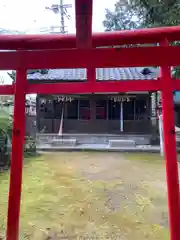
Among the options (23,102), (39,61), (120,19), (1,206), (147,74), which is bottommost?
(1,206)

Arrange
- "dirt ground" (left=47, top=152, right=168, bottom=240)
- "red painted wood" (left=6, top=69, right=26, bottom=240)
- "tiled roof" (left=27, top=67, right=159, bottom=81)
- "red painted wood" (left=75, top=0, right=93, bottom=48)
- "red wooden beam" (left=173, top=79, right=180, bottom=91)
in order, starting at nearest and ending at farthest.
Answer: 1. "red painted wood" (left=75, top=0, right=93, bottom=48)
2. "red painted wood" (left=6, top=69, right=26, bottom=240)
3. "red wooden beam" (left=173, top=79, right=180, bottom=91)
4. "dirt ground" (left=47, top=152, right=168, bottom=240)
5. "tiled roof" (left=27, top=67, right=159, bottom=81)

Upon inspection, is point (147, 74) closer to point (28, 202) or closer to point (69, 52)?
point (28, 202)

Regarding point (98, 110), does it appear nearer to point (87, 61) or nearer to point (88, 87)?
point (88, 87)

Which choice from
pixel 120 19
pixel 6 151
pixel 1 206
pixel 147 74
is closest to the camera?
pixel 1 206

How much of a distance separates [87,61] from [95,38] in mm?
688

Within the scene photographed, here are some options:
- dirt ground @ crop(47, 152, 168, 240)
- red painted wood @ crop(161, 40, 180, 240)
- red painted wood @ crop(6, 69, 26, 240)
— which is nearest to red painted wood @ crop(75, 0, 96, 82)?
red painted wood @ crop(6, 69, 26, 240)

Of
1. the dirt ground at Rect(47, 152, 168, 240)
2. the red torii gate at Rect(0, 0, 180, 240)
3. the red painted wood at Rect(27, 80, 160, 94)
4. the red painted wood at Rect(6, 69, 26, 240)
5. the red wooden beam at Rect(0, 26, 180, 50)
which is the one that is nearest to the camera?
the red torii gate at Rect(0, 0, 180, 240)

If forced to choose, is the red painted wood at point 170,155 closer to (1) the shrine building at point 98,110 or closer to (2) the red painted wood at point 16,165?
(2) the red painted wood at point 16,165

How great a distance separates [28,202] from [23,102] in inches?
A: 128

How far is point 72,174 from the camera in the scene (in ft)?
27.5

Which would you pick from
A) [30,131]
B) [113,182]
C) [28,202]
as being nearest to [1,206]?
[28,202]

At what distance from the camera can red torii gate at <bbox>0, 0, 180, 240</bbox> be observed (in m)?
2.05

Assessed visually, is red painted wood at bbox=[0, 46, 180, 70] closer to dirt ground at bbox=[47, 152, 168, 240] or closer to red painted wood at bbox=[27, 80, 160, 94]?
red painted wood at bbox=[27, 80, 160, 94]

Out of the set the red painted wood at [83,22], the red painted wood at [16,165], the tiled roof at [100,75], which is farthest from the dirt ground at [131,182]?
the tiled roof at [100,75]
